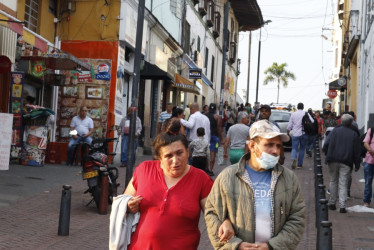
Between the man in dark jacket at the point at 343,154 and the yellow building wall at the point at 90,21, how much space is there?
9.80 m

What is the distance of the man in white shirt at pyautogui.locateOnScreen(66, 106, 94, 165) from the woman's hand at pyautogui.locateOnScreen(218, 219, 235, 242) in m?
14.2

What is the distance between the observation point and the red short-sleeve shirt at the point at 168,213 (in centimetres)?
446

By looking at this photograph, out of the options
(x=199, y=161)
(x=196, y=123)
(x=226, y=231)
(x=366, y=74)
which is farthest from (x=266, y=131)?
(x=366, y=74)

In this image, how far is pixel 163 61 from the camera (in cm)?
2644

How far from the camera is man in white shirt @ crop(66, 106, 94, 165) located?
18000 mm

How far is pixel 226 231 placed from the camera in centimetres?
395

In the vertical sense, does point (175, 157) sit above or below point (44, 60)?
below

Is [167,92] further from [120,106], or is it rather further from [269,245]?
[269,245]

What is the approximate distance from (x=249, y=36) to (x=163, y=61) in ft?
108

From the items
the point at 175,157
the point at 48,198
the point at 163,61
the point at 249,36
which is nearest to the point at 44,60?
the point at 48,198

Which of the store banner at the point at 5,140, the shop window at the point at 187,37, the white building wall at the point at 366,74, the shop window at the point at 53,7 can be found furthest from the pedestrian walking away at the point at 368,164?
the shop window at the point at 187,37

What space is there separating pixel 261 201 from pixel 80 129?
14.6m

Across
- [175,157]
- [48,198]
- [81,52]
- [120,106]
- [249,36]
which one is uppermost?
[249,36]

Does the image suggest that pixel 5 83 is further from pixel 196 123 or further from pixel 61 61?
pixel 196 123
